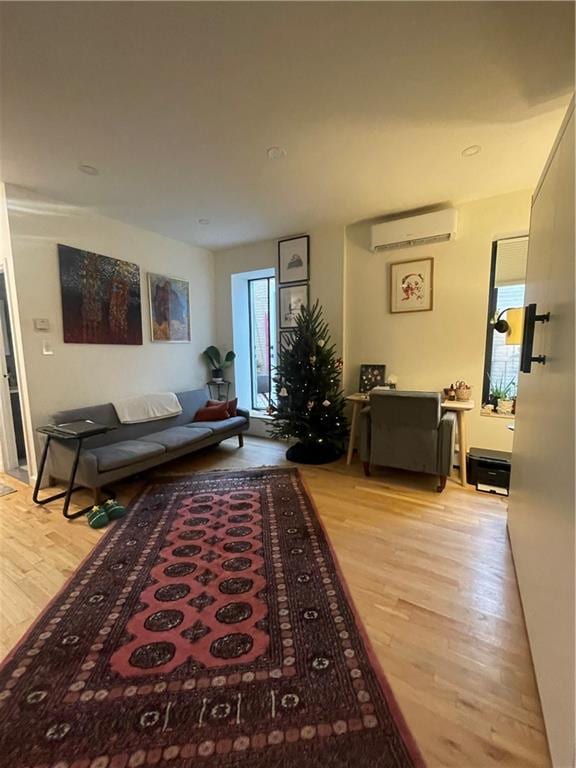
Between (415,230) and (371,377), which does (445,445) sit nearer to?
(371,377)

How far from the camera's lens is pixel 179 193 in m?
2.88

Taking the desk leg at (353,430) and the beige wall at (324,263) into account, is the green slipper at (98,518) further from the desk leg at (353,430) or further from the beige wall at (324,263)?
the beige wall at (324,263)

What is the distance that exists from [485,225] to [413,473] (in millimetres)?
2521

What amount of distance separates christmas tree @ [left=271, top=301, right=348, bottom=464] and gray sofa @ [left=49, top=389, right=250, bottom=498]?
83cm

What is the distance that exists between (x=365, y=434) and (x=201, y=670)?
2.22 m

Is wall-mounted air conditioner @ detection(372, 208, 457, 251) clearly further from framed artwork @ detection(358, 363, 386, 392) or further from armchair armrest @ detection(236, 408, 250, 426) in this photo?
armchair armrest @ detection(236, 408, 250, 426)

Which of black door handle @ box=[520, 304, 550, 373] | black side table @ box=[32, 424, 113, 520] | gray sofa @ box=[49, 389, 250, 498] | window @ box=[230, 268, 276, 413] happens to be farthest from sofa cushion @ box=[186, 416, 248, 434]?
black door handle @ box=[520, 304, 550, 373]

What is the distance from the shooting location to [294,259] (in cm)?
407

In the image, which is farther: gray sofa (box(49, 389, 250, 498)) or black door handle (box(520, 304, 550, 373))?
gray sofa (box(49, 389, 250, 498))

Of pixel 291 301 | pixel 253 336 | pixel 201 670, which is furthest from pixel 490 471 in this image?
pixel 253 336

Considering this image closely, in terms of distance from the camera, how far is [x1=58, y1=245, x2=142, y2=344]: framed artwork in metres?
3.11

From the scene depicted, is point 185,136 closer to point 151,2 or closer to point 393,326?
point 151,2

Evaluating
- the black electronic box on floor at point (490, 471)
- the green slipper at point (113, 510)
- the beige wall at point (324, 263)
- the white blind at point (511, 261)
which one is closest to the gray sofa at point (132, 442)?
the green slipper at point (113, 510)

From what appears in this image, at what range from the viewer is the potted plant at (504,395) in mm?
3153
